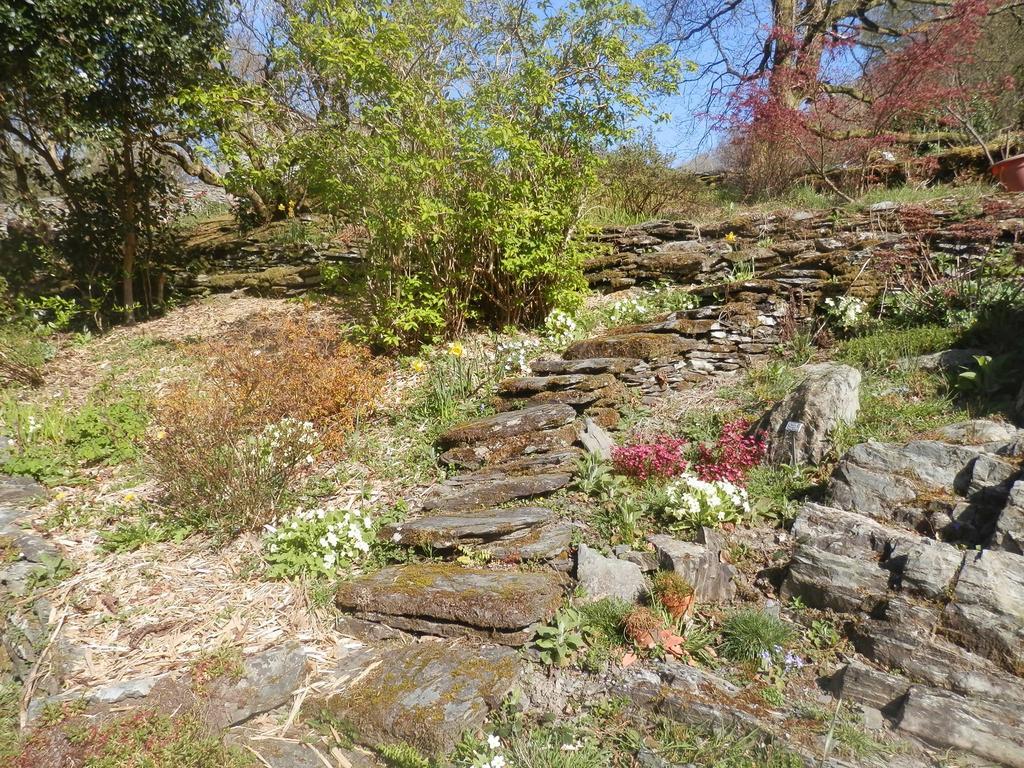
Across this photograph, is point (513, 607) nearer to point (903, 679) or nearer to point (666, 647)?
point (666, 647)

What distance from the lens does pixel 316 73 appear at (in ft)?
18.3

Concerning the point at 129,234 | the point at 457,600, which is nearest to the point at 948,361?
the point at 457,600

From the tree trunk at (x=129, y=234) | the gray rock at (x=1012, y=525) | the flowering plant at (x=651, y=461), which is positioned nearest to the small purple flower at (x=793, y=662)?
the gray rock at (x=1012, y=525)

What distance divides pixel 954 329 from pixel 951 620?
2969mm

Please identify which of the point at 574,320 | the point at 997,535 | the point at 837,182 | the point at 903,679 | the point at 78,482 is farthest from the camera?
the point at 837,182

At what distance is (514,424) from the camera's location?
4094 mm

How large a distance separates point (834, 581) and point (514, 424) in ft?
7.11

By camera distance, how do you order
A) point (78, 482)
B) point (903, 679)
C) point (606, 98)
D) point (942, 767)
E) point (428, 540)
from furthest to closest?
point (606, 98) → point (78, 482) → point (428, 540) → point (903, 679) → point (942, 767)

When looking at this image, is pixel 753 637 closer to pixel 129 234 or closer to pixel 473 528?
pixel 473 528

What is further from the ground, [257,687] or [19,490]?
[19,490]

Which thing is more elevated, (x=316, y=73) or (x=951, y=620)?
(x=316, y=73)

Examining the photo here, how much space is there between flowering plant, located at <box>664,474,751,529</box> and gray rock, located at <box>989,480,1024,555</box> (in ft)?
3.43

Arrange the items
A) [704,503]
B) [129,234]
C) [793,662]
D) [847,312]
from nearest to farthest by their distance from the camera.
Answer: [793,662] → [704,503] → [847,312] → [129,234]

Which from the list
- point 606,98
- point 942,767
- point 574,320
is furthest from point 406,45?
point 942,767
